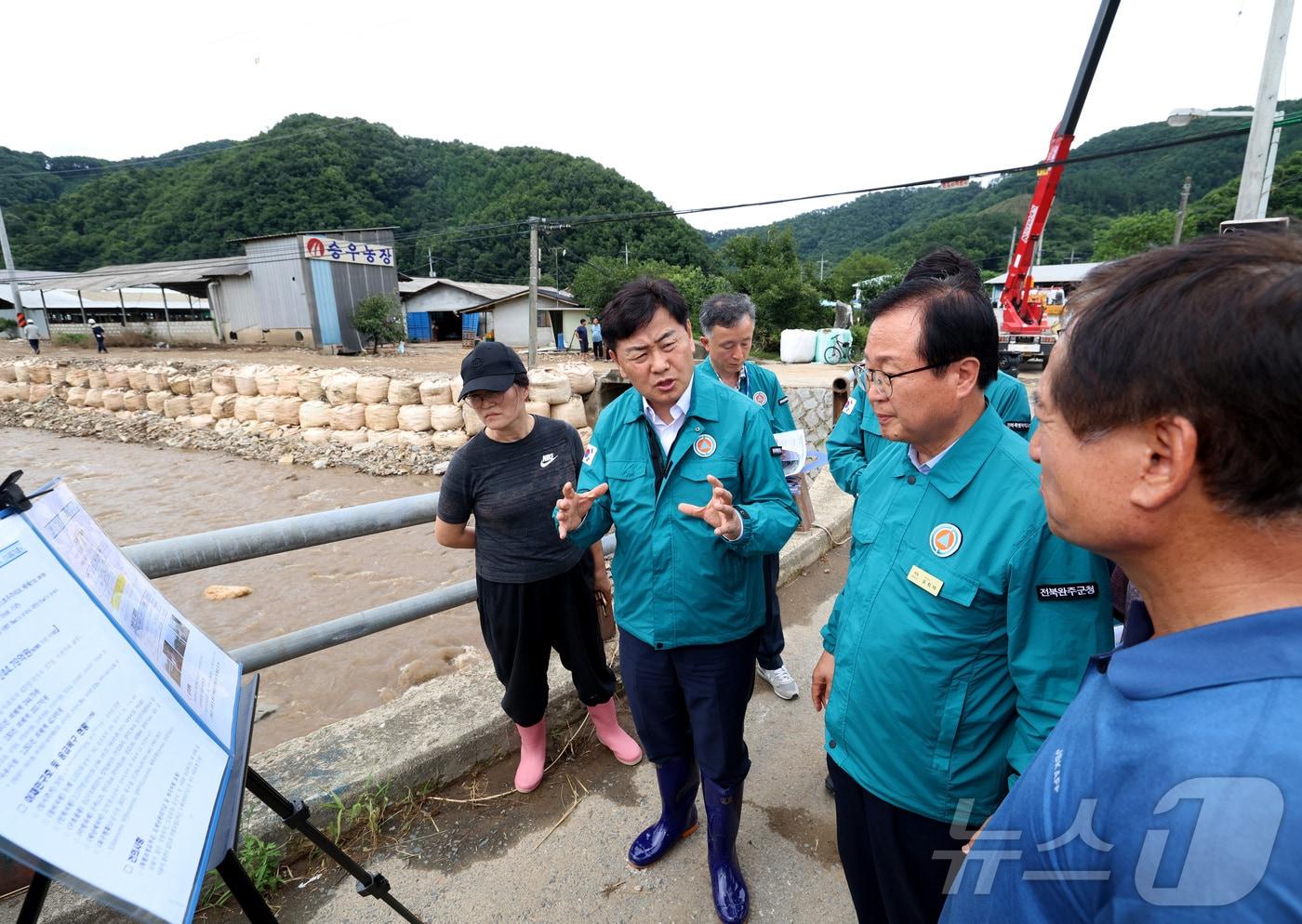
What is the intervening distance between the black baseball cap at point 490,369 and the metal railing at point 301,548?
0.45 m

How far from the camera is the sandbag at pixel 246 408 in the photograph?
14156 mm

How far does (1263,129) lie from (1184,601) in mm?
9535

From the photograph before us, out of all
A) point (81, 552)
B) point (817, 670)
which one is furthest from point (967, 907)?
point (81, 552)

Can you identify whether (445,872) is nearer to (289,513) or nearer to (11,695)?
(11,695)

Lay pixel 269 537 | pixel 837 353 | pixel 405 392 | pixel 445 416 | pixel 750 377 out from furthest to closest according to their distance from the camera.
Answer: pixel 837 353
pixel 405 392
pixel 445 416
pixel 750 377
pixel 269 537

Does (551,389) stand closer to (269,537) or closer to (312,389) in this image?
(312,389)

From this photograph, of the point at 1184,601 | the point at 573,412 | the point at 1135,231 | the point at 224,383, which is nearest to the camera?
the point at 1184,601

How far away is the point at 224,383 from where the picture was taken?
1488 cm

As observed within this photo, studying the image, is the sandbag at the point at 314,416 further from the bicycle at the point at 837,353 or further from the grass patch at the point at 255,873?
the bicycle at the point at 837,353

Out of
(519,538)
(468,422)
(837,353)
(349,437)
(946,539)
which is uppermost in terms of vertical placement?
(946,539)

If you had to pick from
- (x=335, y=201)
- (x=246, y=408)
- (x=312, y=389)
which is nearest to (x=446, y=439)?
(x=312, y=389)

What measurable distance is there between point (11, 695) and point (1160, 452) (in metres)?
1.44

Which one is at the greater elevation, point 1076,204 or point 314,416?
point 1076,204

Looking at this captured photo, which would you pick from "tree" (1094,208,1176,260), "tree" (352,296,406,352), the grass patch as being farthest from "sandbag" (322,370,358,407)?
"tree" (1094,208,1176,260)
